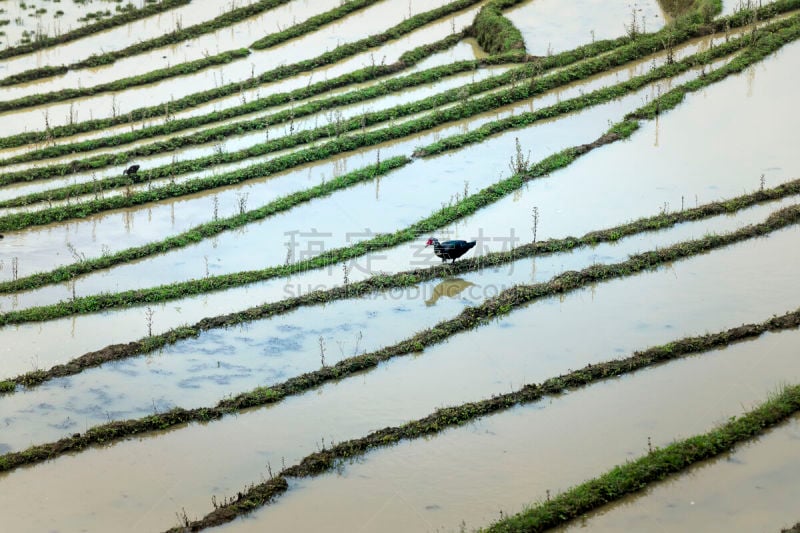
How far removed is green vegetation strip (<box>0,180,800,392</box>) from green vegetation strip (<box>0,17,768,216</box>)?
11.9 ft

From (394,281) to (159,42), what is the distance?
10.9m

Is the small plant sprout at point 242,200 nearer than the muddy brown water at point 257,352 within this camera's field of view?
No

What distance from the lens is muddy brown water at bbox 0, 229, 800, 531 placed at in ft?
27.7

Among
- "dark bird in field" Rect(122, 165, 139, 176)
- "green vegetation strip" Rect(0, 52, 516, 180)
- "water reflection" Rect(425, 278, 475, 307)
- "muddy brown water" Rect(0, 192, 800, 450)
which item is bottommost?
"muddy brown water" Rect(0, 192, 800, 450)

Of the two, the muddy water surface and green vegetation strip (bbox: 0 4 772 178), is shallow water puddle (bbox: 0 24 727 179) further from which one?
the muddy water surface

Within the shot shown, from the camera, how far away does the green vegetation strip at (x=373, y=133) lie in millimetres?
14383

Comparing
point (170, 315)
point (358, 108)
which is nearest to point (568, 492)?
point (170, 315)

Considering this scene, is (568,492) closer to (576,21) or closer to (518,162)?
(518,162)

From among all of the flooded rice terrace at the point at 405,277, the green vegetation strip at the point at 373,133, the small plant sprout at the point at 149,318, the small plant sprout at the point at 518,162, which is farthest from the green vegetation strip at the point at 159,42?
the small plant sprout at the point at 149,318

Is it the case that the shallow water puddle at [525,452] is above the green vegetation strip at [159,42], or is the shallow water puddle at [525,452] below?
below

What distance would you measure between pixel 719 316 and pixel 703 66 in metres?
8.23

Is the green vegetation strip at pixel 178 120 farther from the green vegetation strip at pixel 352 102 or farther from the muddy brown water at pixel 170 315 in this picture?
the muddy brown water at pixel 170 315

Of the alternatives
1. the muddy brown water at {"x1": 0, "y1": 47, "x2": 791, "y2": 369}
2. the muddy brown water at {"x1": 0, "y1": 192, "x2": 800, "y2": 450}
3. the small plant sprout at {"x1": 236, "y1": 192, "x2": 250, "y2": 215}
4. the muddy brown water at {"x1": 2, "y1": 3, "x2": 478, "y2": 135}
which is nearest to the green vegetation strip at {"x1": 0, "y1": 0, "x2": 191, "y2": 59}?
the muddy brown water at {"x1": 2, "y1": 3, "x2": 478, "y2": 135}

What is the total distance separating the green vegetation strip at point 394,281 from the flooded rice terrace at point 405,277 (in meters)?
0.03
